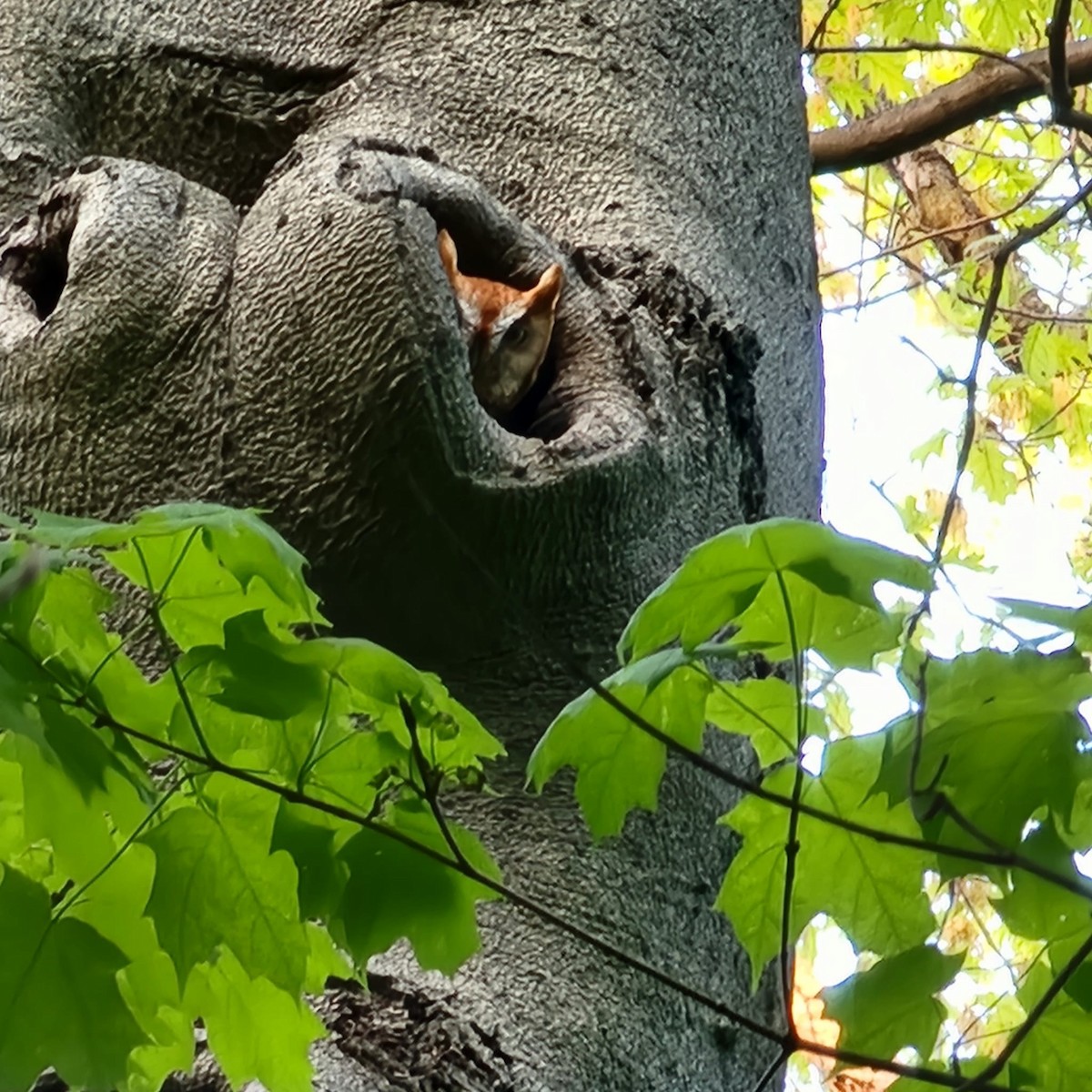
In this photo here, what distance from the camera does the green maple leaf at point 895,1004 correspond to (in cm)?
55

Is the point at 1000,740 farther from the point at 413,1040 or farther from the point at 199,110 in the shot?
the point at 199,110

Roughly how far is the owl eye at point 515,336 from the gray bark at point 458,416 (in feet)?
0.13

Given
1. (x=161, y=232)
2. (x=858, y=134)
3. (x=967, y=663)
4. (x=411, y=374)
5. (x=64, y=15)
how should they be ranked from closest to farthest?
(x=967, y=663), (x=411, y=374), (x=161, y=232), (x=64, y=15), (x=858, y=134)

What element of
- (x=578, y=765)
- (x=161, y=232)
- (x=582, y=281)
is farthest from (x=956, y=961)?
(x=161, y=232)

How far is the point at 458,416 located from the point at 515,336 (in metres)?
0.09

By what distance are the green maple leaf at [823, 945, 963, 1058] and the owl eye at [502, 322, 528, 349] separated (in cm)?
38

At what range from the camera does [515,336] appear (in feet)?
2.58

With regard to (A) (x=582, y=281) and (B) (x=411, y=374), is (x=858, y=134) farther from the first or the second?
(B) (x=411, y=374)

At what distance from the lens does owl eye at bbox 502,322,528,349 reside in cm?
78

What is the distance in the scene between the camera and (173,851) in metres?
0.53

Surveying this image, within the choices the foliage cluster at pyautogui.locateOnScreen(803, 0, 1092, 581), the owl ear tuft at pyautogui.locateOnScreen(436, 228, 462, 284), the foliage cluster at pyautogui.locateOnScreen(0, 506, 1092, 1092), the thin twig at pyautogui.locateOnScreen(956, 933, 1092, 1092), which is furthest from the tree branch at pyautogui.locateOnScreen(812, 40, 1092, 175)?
the thin twig at pyautogui.locateOnScreen(956, 933, 1092, 1092)

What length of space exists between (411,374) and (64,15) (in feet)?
1.68

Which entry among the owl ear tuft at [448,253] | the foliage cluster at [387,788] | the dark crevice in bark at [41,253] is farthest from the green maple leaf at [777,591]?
the dark crevice in bark at [41,253]

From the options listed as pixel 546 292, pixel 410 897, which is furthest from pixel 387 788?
pixel 546 292
